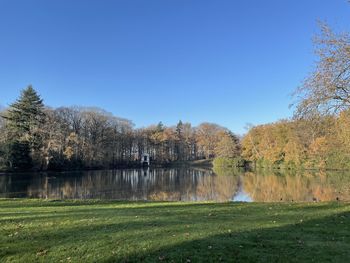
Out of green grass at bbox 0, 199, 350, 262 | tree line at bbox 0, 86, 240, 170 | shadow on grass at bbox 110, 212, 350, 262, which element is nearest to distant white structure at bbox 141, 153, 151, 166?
tree line at bbox 0, 86, 240, 170

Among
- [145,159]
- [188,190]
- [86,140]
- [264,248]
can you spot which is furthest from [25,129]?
[264,248]

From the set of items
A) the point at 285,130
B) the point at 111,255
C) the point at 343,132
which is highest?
the point at 285,130

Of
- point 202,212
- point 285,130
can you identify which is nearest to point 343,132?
point 202,212

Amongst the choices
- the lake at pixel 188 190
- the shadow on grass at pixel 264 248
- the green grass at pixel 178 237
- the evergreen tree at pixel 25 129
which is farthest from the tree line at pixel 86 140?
the shadow on grass at pixel 264 248

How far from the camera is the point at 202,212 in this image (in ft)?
37.8

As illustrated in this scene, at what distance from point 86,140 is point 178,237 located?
6370 cm

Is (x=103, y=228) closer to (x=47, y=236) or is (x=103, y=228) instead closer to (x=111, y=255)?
(x=47, y=236)

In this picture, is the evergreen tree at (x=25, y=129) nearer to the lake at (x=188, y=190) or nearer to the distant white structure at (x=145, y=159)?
the lake at (x=188, y=190)

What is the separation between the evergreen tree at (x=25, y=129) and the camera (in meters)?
50.5

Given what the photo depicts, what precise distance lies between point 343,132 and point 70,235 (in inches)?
513

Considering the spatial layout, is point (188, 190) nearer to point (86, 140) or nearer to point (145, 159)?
point (86, 140)

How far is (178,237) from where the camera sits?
7.49m

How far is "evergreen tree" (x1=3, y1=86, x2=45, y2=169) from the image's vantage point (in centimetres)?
5050

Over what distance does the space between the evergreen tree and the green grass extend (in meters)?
43.7
